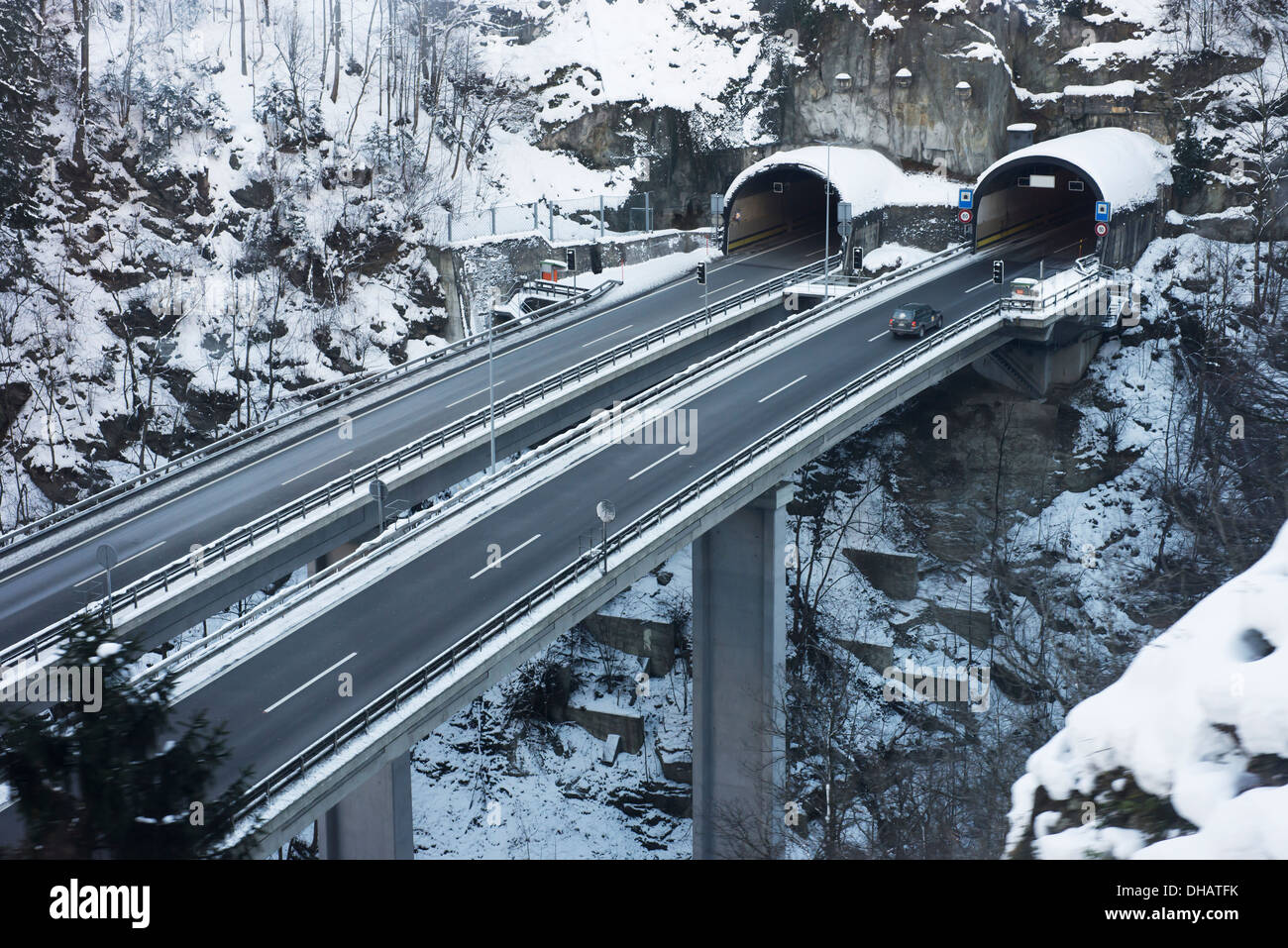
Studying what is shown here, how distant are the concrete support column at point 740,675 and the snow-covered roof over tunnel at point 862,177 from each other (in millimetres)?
27699

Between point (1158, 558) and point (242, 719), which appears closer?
point (242, 719)

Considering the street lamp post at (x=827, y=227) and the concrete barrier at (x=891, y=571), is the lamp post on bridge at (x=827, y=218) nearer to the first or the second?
the street lamp post at (x=827, y=227)

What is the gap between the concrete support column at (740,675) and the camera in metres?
35.5

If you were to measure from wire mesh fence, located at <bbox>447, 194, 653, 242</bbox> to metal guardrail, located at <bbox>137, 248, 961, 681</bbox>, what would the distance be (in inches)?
780

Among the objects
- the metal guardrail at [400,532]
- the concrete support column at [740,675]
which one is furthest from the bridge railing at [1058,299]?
the concrete support column at [740,675]

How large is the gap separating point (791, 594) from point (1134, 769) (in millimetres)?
38449

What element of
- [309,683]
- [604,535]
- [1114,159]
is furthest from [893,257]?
[309,683]

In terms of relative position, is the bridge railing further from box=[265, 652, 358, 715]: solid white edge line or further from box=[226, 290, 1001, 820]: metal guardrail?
box=[265, 652, 358, 715]: solid white edge line

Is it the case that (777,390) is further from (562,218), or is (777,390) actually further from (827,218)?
(562,218)

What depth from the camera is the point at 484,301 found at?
59.4m

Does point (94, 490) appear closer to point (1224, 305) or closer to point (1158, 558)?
point (1158, 558)

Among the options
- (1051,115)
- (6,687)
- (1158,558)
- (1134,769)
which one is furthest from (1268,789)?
(1051,115)

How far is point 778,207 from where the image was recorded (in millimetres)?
65500

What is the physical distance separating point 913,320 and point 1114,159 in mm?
16842
